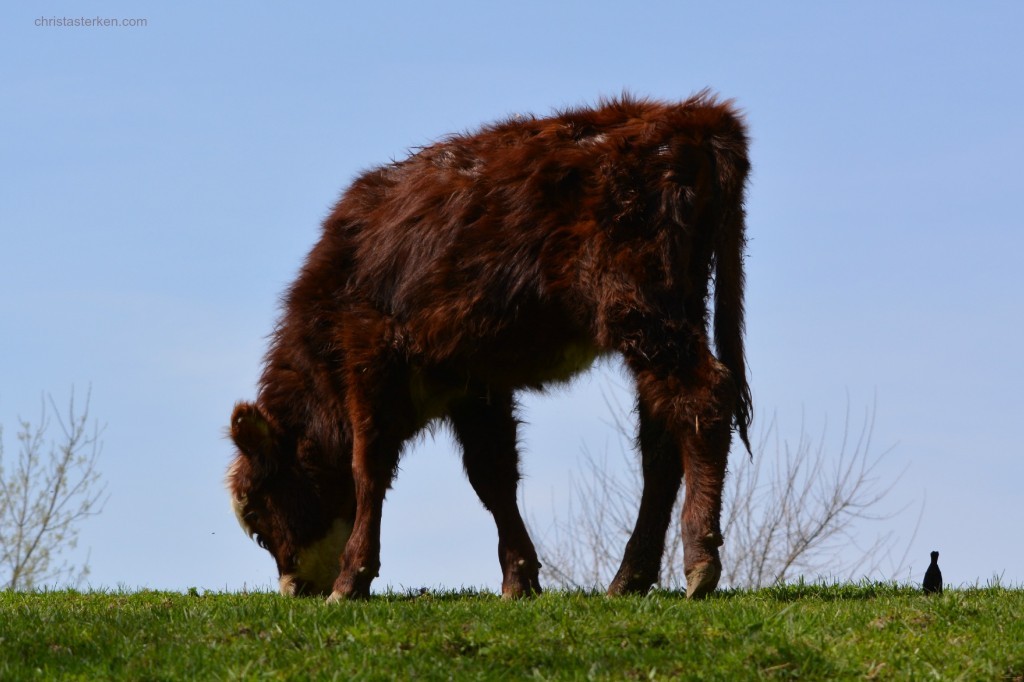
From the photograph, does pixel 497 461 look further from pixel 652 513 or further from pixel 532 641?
pixel 532 641

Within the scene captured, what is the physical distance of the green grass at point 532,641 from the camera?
589cm

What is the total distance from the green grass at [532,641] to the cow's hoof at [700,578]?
0.13 meters

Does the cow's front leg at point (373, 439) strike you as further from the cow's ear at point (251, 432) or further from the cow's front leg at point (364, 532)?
the cow's ear at point (251, 432)

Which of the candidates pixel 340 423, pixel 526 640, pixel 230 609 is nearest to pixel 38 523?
pixel 340 423

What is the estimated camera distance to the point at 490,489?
29.2ft

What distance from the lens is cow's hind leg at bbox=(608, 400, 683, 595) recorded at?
8.15m

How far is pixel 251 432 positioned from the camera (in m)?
9.33

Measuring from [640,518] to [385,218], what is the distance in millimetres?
2624

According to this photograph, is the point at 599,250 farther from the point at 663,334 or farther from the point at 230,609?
the point at 230,609

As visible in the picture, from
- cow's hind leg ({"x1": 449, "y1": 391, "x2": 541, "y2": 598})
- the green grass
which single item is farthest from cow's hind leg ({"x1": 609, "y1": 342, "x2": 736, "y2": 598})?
cow's hind leg ({"x1": 449, "y1": 391, "x2": 541, "y2": 598})

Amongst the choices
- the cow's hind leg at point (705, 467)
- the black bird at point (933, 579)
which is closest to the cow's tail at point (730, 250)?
the cow's hind leg at point (705, 467)

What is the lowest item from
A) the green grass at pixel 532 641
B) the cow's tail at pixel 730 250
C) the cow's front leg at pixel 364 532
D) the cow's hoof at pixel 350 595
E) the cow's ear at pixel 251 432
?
the green grass at pixel 532 641

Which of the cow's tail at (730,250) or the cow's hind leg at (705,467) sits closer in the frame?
the cow's hind leg at (705,467)

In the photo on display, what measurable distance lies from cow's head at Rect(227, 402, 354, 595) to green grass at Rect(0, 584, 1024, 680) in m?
1.73
